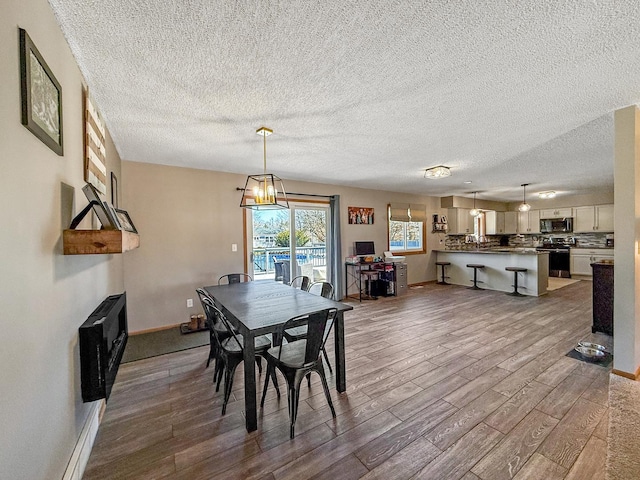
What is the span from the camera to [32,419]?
1087 millimetres

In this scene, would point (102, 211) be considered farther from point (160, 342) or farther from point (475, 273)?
point (475, 273)

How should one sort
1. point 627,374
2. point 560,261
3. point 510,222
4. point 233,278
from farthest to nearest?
point 510,222 < point 560,261 < point 233,278 < point 627,374

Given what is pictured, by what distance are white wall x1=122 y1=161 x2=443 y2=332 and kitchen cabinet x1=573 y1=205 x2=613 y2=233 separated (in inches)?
363

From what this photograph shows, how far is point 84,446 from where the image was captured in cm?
166

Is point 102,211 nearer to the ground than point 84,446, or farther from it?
farther from it

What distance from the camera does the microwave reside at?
26.1 ft

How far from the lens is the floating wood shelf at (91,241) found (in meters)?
1.42

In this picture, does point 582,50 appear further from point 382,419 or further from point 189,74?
point 382,419

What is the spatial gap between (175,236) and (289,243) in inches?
78.8

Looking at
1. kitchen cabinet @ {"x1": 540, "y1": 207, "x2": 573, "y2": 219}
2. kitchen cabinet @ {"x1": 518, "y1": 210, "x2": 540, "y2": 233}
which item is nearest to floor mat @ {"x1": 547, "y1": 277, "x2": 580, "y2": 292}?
kitchen cabinet @ {"x1": 518, "y1": 210, "x2": 540, "y2": 233}

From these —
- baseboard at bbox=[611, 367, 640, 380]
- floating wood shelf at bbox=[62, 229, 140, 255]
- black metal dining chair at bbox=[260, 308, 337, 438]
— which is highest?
floating wood shelf at bbox=[62, 229, 140, 255]

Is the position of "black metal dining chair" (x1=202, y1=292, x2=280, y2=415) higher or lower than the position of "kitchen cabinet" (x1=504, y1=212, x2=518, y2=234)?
lower

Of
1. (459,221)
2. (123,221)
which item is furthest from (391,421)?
(459,221)

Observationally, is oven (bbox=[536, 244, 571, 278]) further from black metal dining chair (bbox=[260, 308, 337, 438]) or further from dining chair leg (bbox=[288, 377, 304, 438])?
dining chair leg (bbox=[288, 377, 304, 438])
